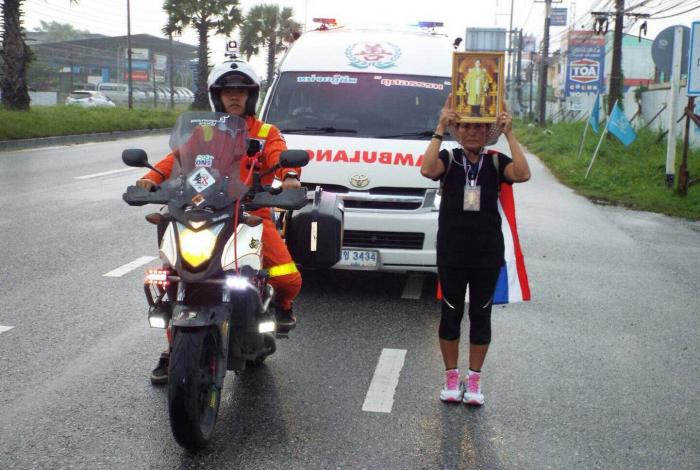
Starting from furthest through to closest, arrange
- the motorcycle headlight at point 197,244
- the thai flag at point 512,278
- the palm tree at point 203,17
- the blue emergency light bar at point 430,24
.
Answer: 1. the palm tree at point 203,17
2. the blue emergency light bar at point 430,24
3. the thai flag at point 512,278
4. the motorcycle headlight at point 197,244

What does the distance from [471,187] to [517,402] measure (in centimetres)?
127

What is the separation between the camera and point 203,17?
Answer: 46.1m

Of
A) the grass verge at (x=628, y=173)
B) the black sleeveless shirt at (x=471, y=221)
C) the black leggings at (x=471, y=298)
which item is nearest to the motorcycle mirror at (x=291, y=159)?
the black sleeveless shirt at (x=471, y=221)

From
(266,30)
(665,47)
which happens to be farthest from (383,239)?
(266,30)

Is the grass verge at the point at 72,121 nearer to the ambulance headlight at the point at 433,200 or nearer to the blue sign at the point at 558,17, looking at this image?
the ambulance headlight at the point at 433,200

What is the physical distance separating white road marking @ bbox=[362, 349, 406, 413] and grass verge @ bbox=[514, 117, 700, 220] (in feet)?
32.5

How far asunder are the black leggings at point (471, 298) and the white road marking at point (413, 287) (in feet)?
8.47

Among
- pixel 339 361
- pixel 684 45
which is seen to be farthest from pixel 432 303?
pixel 684 45

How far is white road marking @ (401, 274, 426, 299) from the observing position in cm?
775

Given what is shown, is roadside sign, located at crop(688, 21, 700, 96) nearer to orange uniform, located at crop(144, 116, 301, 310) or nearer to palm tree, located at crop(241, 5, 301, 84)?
orange uniform, located at crop(144, 116, 301, 310)

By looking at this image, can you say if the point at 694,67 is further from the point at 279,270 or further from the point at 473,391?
the point at 279,270

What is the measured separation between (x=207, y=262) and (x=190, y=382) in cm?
55

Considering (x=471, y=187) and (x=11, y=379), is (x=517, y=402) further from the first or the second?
(x=11, y=379)

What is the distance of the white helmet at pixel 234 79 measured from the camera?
16.0 ft
